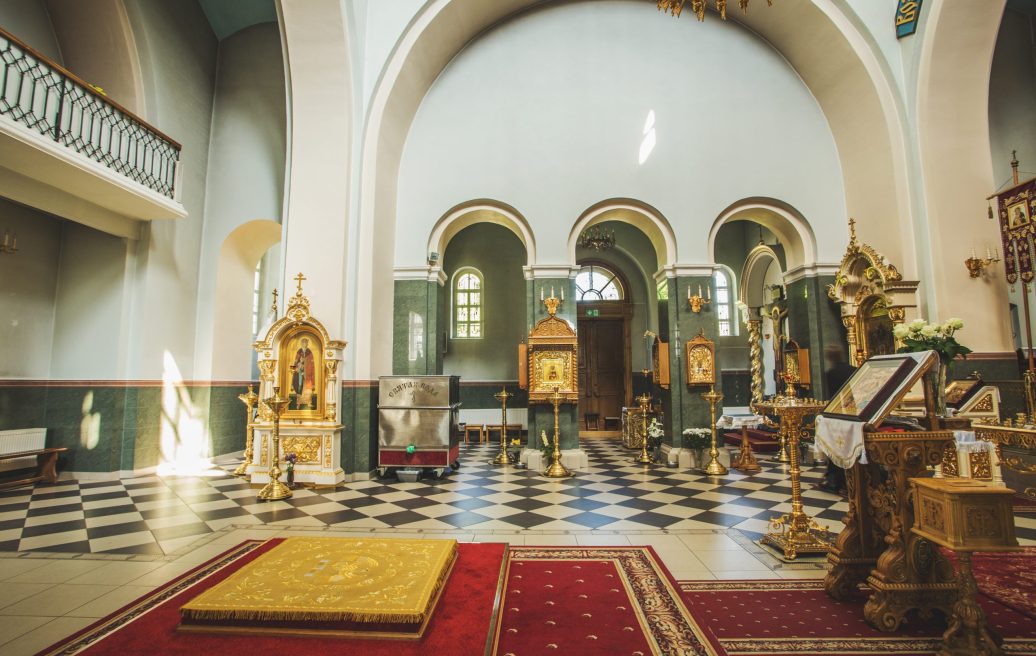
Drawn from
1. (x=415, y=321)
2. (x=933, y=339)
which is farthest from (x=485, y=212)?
(x=933, y=339)

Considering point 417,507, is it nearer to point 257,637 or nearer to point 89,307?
point 257,637

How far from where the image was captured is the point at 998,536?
2600 mm

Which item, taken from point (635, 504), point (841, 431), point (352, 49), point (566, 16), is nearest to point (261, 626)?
point (841, 431)

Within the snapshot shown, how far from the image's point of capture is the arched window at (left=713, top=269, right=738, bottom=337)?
1391 cm

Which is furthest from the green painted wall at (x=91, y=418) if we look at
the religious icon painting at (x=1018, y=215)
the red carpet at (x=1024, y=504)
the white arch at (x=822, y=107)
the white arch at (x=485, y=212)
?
the religious icon painting at (x=1018, y=215)

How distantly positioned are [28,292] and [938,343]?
1192cm

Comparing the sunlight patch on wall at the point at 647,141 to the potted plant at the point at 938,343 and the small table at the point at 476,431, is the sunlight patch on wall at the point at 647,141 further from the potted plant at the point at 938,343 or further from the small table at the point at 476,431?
the small table at the point at 476,431

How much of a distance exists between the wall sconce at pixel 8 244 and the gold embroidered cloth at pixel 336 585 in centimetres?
741

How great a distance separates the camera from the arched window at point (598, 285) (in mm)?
14203

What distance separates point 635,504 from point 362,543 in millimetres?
3543

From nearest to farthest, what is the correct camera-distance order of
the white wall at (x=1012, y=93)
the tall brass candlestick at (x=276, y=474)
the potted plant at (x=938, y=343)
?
1. the potted plant at (x=938, y=343)
2. the tall brass candlestick at (x=276, y=474)
3. the white wall at (x=1012, y=93)

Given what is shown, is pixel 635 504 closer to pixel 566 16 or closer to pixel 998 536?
pixel 998 536

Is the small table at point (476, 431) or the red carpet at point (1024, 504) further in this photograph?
the small table at point (476, 431)

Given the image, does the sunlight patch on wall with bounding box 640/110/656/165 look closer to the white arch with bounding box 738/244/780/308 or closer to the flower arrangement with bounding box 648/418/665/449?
the flower arrangement with bounding box 648/418/665/449
